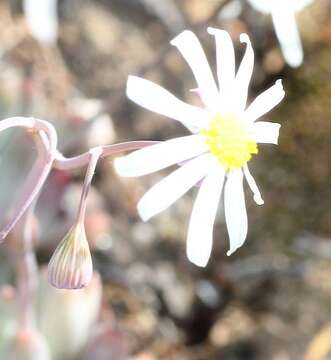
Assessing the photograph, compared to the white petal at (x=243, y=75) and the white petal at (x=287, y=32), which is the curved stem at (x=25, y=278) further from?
the white petal at (x=287, y=32)

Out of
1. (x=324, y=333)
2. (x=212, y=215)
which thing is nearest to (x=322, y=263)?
(x=324, y=333)

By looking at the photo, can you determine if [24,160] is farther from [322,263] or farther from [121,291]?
[322,263]

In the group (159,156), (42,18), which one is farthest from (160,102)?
(42,18)

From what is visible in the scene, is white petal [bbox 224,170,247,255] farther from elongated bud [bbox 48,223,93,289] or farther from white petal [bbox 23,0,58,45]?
white petal [bbox 23,0,58,45]

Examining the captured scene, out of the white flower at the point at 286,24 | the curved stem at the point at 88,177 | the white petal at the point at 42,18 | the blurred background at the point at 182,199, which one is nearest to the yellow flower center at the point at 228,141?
the curved stem at the point at 88,177

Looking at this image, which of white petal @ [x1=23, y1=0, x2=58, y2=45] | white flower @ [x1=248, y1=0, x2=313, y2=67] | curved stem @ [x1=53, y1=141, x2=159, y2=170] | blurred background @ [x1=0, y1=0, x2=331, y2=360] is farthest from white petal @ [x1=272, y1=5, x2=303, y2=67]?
white petal @ [x1=23, y1=0, x2=58, y2=45]

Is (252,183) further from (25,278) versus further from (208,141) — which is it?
(25,278)
